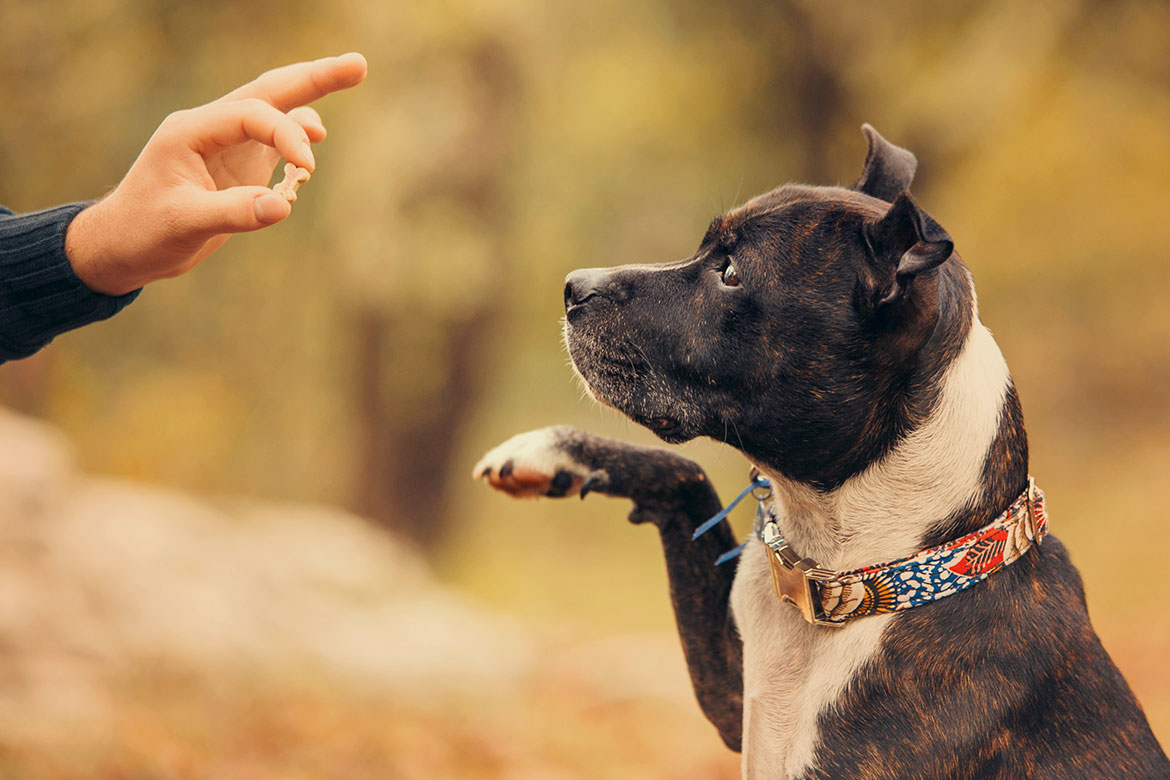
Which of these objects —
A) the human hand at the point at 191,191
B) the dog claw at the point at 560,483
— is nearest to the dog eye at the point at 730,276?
the dog claw at the point at 560,483

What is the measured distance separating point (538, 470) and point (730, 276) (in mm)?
495

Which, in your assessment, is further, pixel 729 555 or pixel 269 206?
pixel 729 555

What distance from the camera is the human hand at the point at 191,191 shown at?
4.29 feet

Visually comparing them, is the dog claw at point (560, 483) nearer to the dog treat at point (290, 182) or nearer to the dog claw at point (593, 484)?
the dog claw at point (593, 484)

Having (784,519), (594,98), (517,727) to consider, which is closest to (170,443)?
(517,727)

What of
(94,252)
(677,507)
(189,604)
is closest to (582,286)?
(677,507)

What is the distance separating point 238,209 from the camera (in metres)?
1.29

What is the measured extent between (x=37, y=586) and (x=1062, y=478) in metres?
4.95

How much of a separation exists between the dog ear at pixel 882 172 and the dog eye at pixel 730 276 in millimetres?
335

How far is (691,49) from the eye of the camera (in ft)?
16.6

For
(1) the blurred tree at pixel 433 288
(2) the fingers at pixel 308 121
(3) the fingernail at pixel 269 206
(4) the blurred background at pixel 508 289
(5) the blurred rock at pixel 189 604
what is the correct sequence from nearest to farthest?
(3) the fingernail at pixel 269 206 → (2) the fingers at pixel 308 121 → (5) the blurred rock at pixel 189 604 → (4) the blurred background at pixel 508 289 → (1) the blurred tree at pixel 433 288

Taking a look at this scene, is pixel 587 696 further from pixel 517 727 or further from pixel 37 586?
pixel 37 586

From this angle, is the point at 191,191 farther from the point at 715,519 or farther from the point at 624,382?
the point at 715,519

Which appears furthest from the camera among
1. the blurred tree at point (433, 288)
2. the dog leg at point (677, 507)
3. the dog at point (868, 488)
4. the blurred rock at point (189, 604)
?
the blurred tree at point (433, 288)
